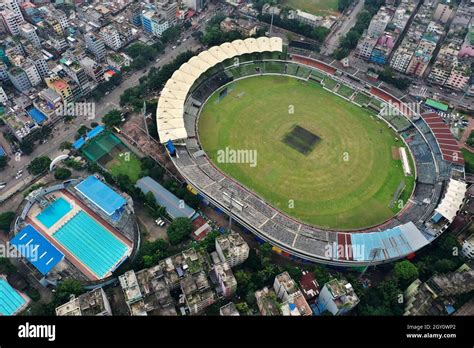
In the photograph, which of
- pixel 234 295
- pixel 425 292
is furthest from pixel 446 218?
pixel 234 295

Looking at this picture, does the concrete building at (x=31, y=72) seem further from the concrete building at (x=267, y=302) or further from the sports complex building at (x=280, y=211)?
the concrete building at (x=267, y=302)

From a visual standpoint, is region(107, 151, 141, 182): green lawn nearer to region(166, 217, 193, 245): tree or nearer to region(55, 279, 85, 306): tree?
region(166, 217, 193, 245): tree

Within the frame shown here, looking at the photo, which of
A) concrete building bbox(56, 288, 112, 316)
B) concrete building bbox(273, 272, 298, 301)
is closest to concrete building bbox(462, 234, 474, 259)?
concrete building bbox(273, 272, 298, 301)

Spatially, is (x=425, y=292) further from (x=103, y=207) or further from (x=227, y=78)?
(x=227, y=78)

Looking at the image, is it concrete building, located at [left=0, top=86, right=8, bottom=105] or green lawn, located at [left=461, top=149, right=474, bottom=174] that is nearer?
green lawn, located at [left=461, top=149, right=474, bottom=174]

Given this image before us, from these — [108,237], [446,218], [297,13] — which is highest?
[297,13]

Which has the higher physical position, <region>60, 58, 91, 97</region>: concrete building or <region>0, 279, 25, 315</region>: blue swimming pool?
<region>60, 58, 91, 97</region>: concrete building

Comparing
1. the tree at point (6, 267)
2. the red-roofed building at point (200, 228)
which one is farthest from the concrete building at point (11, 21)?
the red-roofed building at point (200, 228)

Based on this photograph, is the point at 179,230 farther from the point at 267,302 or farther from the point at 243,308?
the point at 267,302
